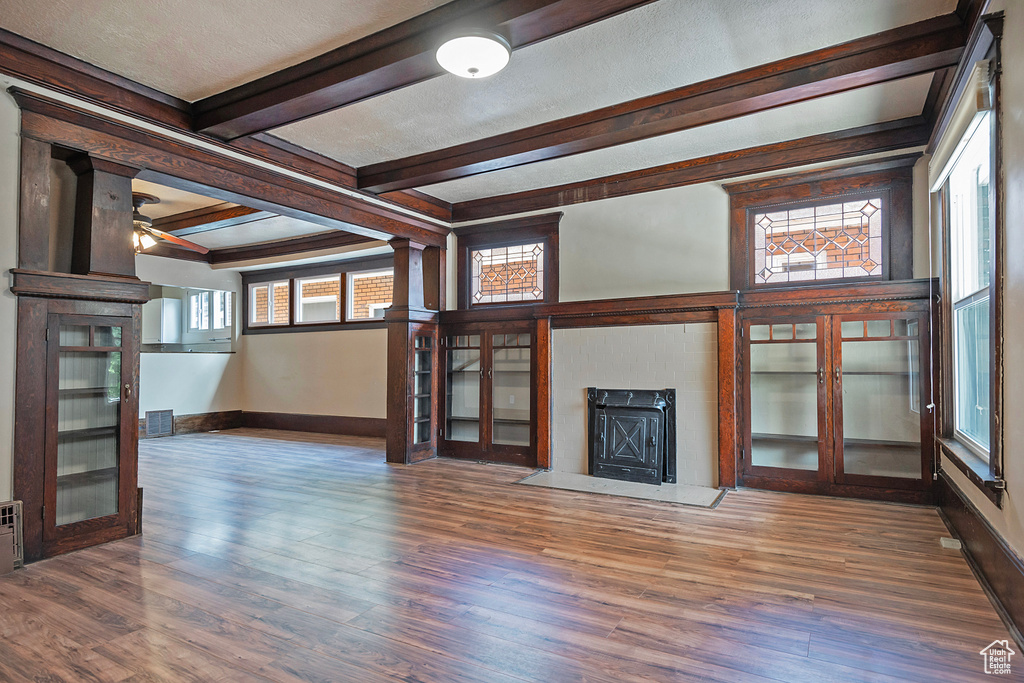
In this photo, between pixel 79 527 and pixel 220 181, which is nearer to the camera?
pixel 79 527

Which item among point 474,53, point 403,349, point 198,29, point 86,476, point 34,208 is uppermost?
point 198,29

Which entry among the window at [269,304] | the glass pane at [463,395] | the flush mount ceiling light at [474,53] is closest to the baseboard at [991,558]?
the flush mount ceiling light at [474,53]

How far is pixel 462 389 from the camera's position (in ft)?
21.7

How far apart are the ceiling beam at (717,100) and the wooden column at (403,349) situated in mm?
1303

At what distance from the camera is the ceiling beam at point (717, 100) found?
10.4 ft

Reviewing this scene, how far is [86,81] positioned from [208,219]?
11.6 feet

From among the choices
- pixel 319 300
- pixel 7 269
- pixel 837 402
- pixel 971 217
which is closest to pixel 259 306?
pixel 319 300

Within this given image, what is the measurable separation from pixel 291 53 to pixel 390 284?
501 cm

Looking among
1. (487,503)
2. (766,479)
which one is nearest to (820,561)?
(766,479)

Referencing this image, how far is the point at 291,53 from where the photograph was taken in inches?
132

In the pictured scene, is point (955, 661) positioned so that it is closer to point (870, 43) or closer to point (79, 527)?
point (870, 43)

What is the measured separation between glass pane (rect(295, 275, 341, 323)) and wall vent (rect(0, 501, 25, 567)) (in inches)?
226

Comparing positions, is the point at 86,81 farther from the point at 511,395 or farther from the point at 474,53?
the point at 511,395

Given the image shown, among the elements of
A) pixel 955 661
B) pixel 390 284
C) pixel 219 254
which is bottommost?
pixel 955 661
